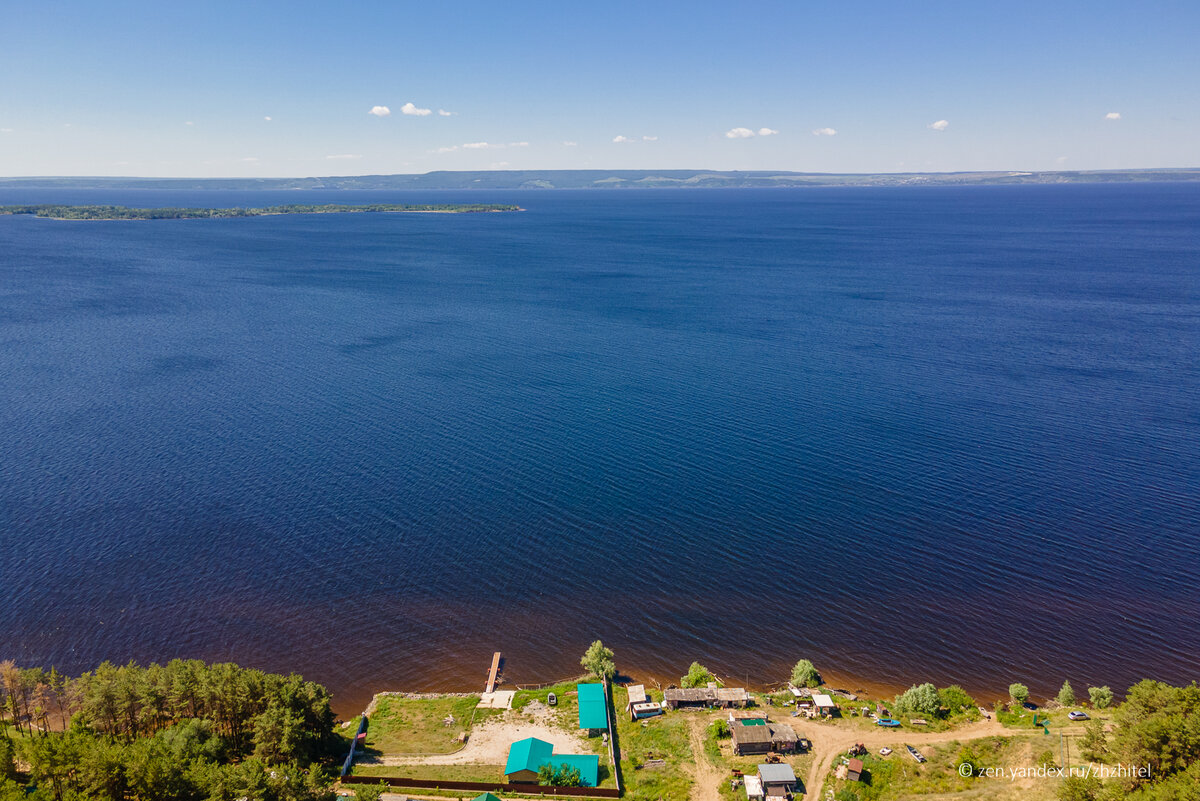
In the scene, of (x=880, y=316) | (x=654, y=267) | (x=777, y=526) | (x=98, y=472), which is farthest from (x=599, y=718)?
(x=654, y=267)

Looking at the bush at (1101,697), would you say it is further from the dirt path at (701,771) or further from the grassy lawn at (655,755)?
the grassy lawn at (655,755)

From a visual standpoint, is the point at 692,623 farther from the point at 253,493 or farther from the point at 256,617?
the point at 253,493

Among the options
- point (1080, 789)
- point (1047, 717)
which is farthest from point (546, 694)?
point (1047, 717)

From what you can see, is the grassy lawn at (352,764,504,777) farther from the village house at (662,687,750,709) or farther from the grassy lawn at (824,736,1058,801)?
the grassy lawn at (824,736,1058,801)

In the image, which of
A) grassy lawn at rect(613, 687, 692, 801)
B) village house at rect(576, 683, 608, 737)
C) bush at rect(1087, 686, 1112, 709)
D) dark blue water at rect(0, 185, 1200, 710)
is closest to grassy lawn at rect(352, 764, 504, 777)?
village house at rect(576, 683, 608, 737)

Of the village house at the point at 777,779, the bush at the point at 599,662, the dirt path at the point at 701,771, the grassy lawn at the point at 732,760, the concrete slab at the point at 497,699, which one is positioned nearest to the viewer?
the village house at the point at 777,779

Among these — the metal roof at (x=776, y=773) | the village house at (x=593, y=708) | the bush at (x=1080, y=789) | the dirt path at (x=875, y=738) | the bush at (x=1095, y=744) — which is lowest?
the dirt path at (x=875, y=738)

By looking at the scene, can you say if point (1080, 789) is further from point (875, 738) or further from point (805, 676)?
point (805, 676)

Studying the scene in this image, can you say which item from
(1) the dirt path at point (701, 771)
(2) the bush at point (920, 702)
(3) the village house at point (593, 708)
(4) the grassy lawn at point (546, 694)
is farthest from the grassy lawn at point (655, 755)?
(2) the bush at point (920, 702)
